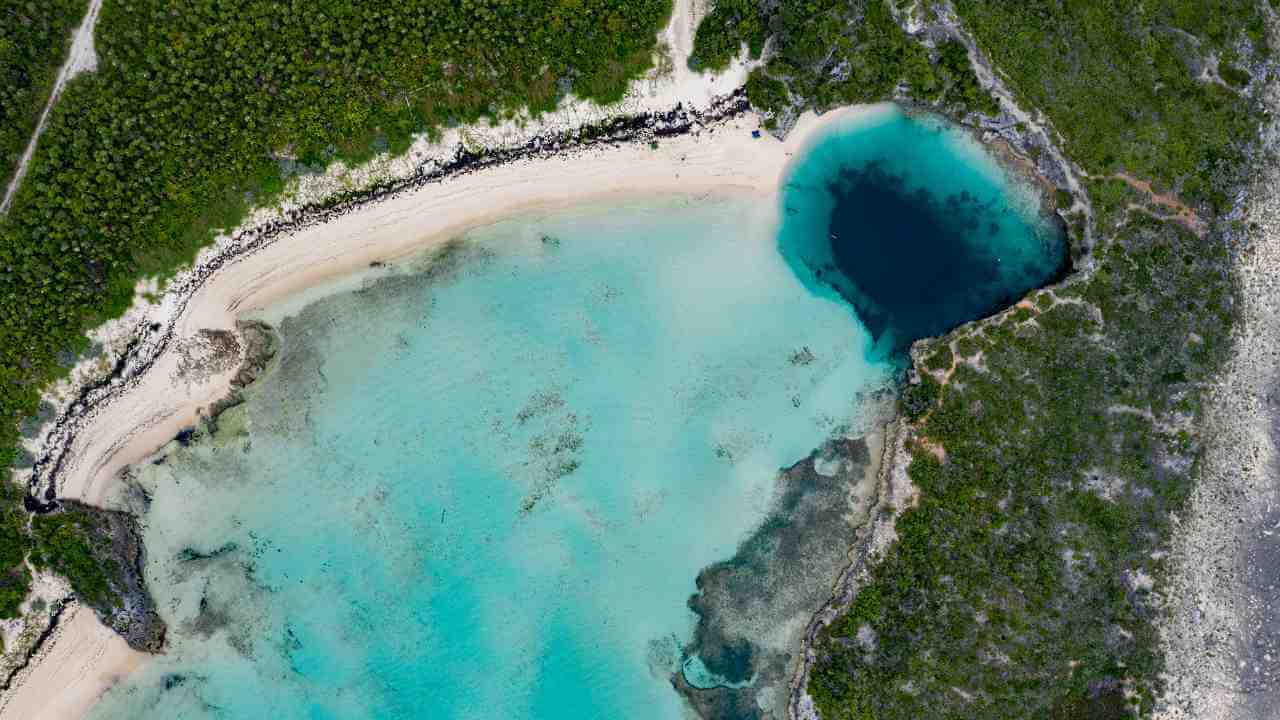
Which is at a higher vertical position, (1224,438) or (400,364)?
(400,364)

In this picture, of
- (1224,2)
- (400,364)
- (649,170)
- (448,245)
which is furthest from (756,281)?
(1224,2)

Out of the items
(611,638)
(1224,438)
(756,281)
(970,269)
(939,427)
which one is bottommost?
(1224,438)

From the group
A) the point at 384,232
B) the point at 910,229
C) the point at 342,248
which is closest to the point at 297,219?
the point at 342,248

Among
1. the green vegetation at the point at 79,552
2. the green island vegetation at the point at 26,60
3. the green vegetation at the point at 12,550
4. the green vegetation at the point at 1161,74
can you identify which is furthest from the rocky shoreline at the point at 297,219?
the green vegetation at the point at 1161,74

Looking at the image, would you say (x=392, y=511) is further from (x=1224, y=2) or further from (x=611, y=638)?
(x=1224, y=2)

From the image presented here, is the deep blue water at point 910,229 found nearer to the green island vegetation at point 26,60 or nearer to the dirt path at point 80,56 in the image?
the dirt path at point 80,56

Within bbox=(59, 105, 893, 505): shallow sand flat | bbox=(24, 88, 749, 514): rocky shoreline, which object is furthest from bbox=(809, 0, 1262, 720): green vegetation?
bbox=(24, 88, 749, 514): rocky shoreline

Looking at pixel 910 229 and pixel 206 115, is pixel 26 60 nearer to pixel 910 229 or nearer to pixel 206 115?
pixel 206 115
